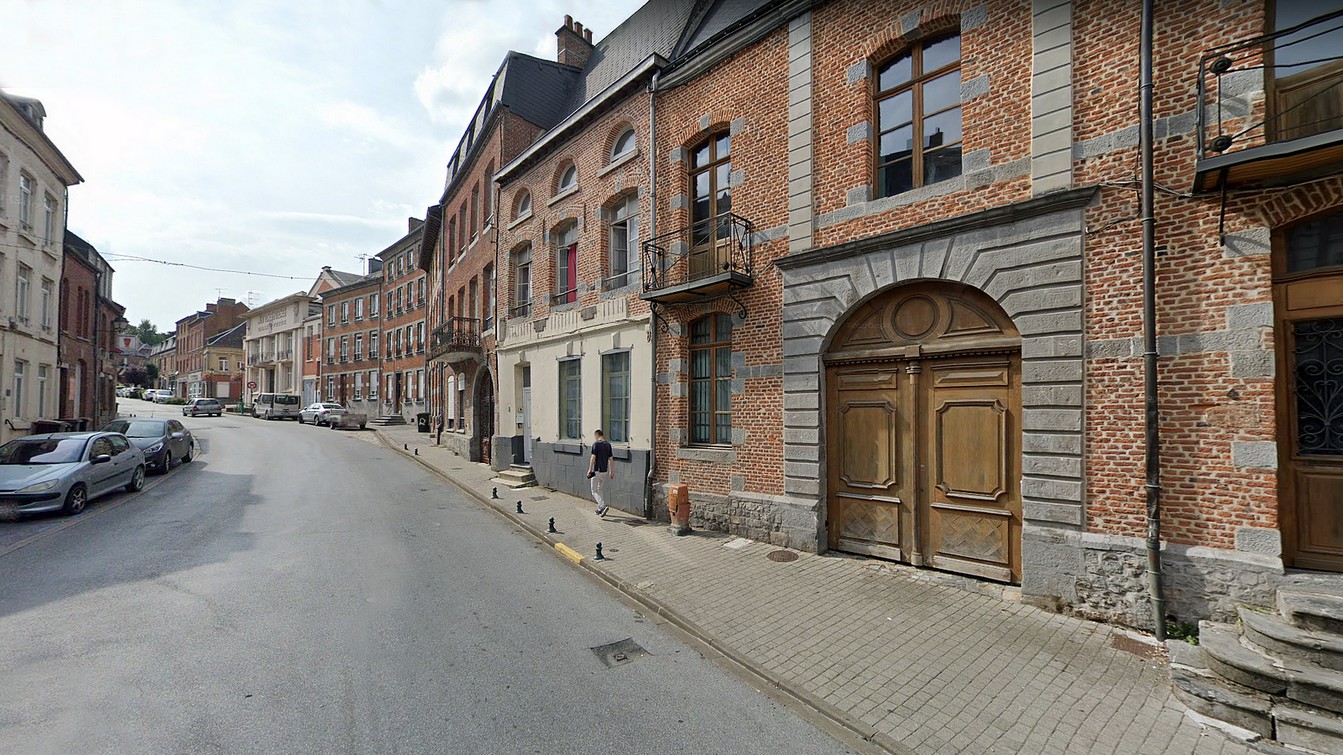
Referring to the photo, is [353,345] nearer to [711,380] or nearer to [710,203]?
[710,203]

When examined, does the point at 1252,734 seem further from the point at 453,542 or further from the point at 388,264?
the point at 388,264

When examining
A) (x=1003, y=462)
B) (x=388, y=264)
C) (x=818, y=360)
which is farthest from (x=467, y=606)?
(x=388, y=264)

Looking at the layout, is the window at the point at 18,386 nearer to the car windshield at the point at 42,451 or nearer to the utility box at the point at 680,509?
the car windshield at the point at 42,451

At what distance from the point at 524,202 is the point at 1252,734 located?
1636 cm

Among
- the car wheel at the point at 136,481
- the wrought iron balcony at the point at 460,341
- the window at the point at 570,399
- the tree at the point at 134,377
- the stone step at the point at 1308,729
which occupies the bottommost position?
the stone step at the point at 1308,729

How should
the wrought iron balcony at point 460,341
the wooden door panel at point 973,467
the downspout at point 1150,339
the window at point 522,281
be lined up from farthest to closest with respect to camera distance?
1. the wrought iron balcony at point 460,341
2. the window at point 522,281
3. the wooden door panel at point 973,467
4. the downspout at point 1150,339

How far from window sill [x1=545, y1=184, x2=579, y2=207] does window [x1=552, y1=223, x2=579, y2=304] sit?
0.66 m

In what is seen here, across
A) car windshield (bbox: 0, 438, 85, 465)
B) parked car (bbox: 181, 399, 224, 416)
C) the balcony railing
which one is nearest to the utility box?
the balcony railing

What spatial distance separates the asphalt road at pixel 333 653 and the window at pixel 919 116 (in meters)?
6.43

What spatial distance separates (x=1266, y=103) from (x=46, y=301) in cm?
2991

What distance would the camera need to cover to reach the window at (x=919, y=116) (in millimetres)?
6965

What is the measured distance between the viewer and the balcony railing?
8.84 metres

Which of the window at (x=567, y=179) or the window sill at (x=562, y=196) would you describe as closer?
the window sill at (x=562, y=196)

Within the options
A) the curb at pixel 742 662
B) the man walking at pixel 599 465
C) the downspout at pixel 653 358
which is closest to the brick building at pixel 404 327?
the man walking at pixel 599 465
